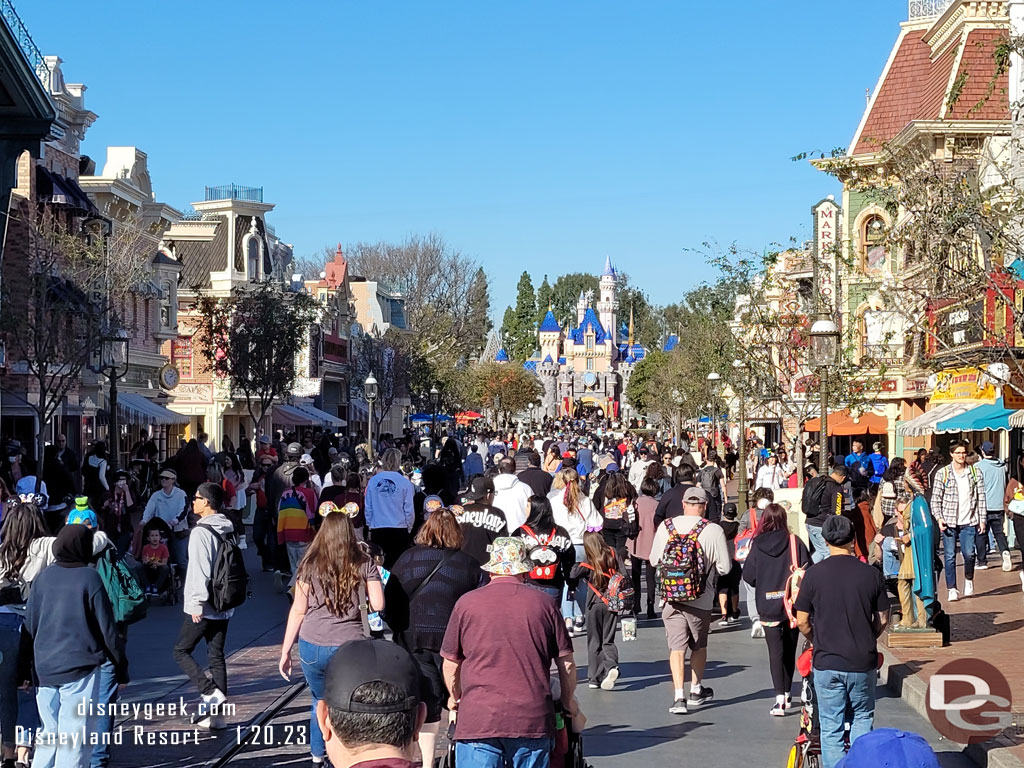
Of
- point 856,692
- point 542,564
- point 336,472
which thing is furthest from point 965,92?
point 856,692

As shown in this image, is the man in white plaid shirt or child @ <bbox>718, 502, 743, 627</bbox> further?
the man in white plaid shirt

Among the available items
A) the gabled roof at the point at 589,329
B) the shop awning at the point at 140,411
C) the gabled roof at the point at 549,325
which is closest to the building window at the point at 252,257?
the shop awning at the point at 140,411

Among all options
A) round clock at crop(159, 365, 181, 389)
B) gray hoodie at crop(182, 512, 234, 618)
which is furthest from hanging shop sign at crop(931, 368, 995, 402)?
round clock at crop(159, 365, 181, 389)

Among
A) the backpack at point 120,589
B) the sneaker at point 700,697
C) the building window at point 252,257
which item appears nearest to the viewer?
the backpack at point 120,589

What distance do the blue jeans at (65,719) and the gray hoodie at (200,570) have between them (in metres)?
1.73

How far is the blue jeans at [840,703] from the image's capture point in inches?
319

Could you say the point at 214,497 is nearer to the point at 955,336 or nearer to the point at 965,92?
the point at 955,336

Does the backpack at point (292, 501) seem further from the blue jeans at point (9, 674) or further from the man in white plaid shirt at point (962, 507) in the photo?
the blue jeans at point (9, 674)

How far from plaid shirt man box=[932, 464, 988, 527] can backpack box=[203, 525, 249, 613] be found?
10.6m

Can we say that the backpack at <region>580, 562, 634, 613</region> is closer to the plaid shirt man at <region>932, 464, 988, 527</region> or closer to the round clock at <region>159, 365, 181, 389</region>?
the plaid shirt man at <region>932, 464, 988, 527</region>

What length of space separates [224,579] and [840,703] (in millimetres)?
4037

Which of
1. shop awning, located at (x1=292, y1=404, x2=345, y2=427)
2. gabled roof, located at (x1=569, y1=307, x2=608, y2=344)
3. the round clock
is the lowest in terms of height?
shop awning, located at (x1=292, y1=404, x2=345, y2=427)

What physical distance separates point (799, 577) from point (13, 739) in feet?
16.5

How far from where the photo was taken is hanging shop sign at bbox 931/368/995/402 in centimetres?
2892
